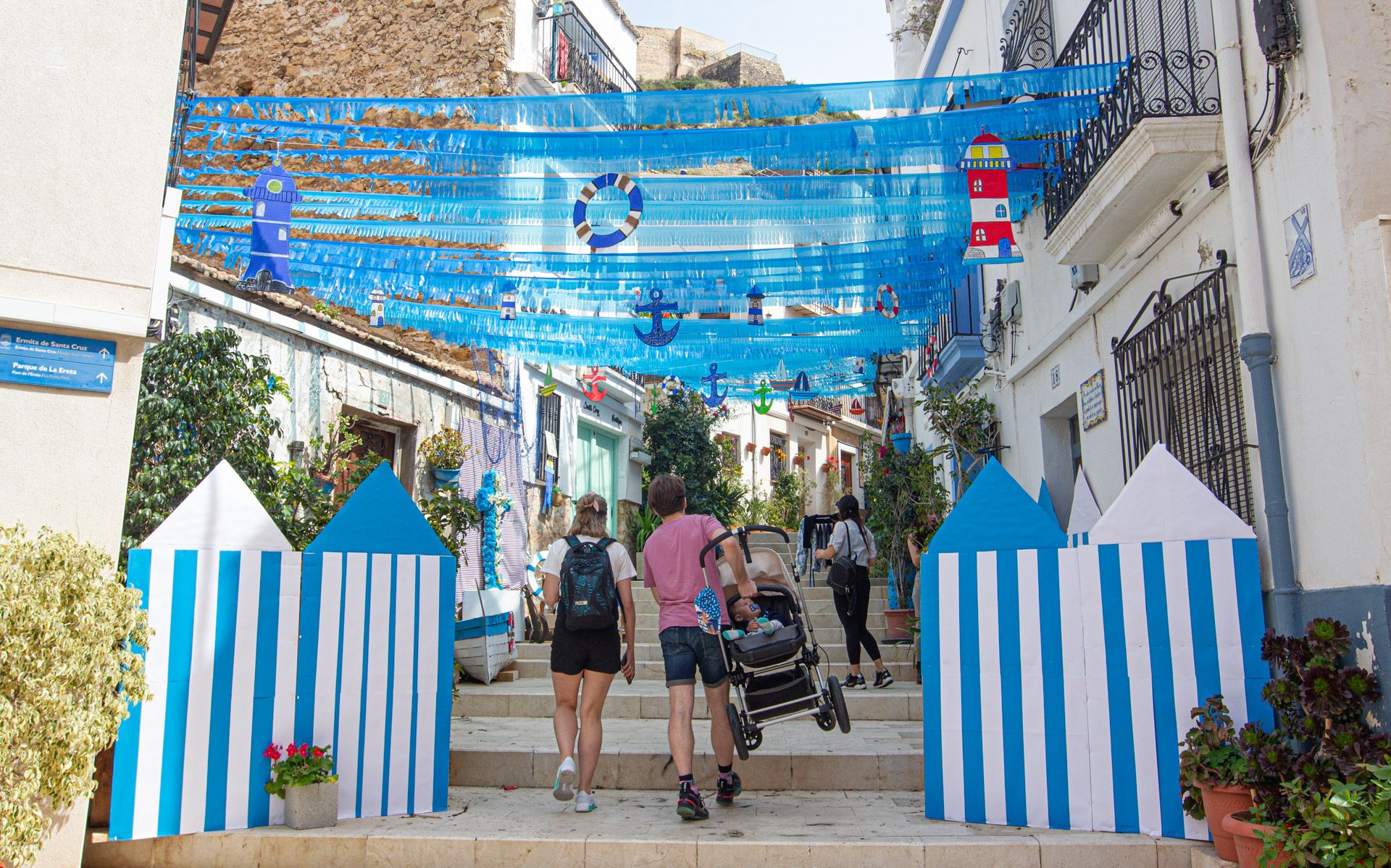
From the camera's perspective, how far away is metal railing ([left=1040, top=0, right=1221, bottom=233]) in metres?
5.31

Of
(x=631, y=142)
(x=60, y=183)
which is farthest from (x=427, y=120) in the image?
(x=60, y=183)

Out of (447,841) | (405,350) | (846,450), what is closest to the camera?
(447,841)

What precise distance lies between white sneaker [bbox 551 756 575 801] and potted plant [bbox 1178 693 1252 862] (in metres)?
2.86

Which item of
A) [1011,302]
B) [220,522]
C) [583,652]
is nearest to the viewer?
[220,522]

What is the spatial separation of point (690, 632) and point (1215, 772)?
2393 mm

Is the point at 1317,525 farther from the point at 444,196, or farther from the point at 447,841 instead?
the point at 444,196

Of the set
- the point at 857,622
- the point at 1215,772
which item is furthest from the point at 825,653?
the point at 1215,772

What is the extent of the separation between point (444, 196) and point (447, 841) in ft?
14.9

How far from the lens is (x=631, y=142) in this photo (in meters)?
6.29

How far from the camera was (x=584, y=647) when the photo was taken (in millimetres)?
5090

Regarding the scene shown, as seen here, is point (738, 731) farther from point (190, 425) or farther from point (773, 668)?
point (190, 425)

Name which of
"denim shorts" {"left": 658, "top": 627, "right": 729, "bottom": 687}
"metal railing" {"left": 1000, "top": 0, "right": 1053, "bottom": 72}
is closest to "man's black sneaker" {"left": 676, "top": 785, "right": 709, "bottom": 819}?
"denim shorts" {"left": 658, "top": 627, "right": 729, "bottom": 687}

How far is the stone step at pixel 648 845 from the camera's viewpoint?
430 centimetres

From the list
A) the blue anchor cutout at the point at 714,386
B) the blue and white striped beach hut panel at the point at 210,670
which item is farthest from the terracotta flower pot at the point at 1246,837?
the blue anchor cutout at the point at 714,386
